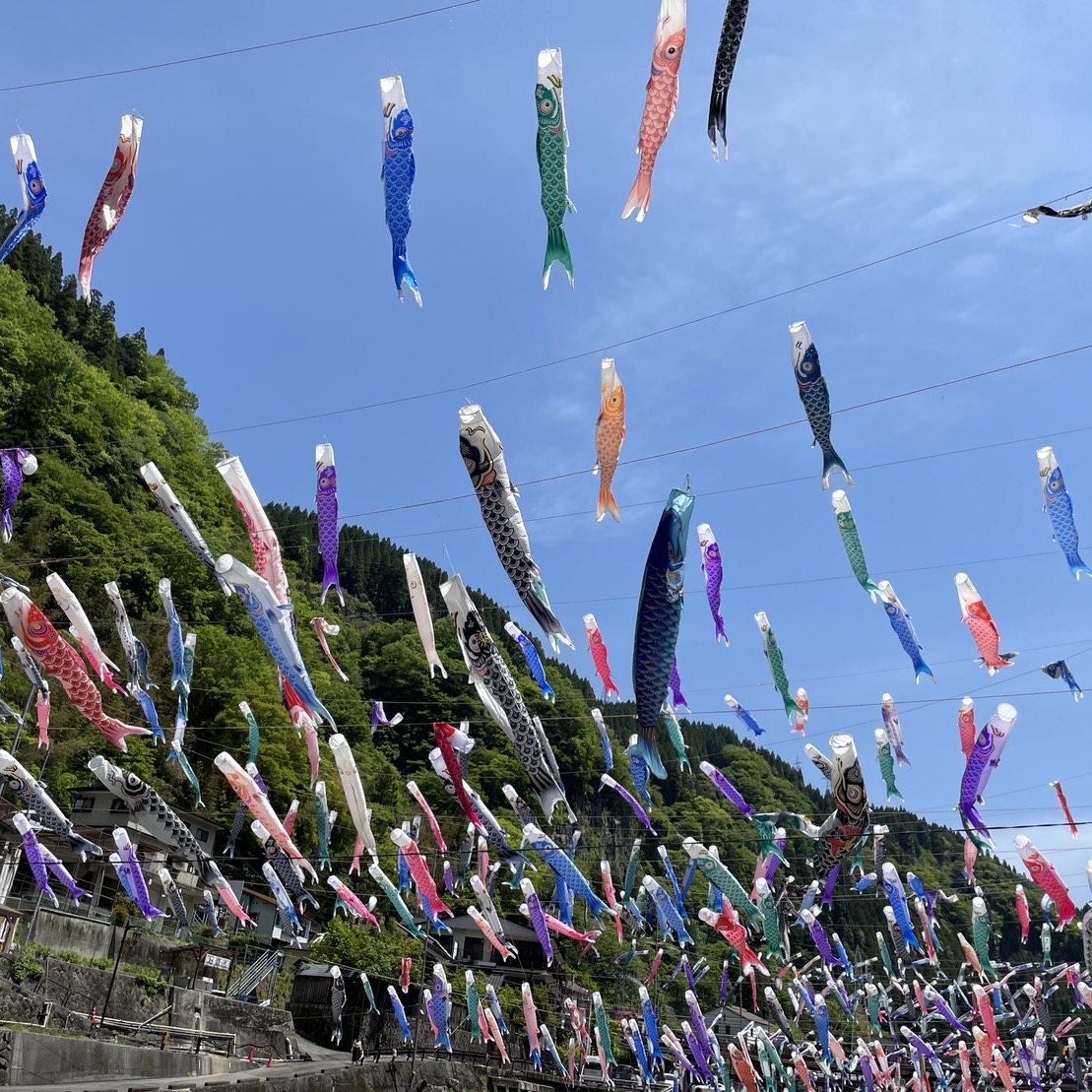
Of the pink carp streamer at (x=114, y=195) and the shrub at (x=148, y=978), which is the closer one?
the pink carp streamer at (x=114, y=195)

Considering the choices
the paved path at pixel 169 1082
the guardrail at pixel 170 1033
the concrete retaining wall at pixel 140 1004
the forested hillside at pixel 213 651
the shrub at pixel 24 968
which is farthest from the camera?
the forested hillside at pixel 213 651

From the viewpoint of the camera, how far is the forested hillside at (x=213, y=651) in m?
30.4

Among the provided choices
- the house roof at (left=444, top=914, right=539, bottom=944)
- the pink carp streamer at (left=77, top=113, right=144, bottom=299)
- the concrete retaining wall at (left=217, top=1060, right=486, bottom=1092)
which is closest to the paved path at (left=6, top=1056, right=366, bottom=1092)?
the concrete retaining wall at (left=217, top=1060, right=486, bottom=1092)

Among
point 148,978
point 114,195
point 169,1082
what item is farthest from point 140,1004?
point 114,195

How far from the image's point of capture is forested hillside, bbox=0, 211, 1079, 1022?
30375mm

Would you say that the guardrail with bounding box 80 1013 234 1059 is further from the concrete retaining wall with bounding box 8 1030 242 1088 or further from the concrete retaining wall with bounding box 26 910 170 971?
the concrete retaining wall with bounding box 26 910 170 971

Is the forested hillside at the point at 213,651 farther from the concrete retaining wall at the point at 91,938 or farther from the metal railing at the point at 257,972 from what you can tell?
the concrete retaining wall at the point at 91,938

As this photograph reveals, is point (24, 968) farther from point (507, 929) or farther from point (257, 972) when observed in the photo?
point (507, 929)

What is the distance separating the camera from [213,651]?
111 feet

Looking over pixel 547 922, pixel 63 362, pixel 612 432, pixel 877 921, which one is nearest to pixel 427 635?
pixel 612 432

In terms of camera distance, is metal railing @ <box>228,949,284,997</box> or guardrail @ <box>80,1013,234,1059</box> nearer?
guardrail @ <box>80,1013,234,1059</box>

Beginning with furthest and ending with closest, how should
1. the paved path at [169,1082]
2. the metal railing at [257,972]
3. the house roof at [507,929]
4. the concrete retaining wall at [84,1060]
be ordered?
the house roof at [507,929], the metal railing at [257,972], the concrete retaining wall at [84,1060], the paved path at [169,1082]

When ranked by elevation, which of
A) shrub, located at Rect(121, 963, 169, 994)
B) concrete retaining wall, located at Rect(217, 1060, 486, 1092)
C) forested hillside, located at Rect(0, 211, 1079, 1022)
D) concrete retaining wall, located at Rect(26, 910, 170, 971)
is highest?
forested hillside, located at Rect(0, 211, 1079, 1022)

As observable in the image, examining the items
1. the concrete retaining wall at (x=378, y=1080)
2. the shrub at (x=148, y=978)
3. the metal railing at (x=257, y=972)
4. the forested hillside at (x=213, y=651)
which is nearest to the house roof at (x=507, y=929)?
the forested hillside at (x=213, y=651)
